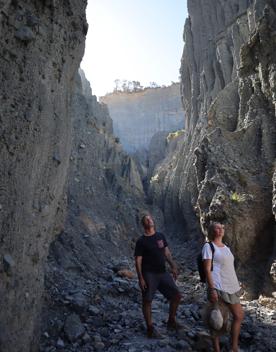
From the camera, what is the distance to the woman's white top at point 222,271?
16.2ft

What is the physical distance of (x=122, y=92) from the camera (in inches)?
2406

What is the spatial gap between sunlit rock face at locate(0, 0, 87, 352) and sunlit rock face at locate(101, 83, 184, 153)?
165ft

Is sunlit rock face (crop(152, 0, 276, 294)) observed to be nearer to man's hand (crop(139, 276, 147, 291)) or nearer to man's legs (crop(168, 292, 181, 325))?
man's legs (crop(168, 292, 181, 325))

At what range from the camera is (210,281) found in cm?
486

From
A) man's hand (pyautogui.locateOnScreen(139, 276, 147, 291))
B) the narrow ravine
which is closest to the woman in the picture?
the narrow ravine

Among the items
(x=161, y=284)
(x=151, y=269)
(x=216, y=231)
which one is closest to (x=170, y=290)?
(x=161, y=284)

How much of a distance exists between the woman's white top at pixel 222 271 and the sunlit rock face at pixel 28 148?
88.3 inches

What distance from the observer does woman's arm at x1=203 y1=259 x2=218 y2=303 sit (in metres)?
4.83

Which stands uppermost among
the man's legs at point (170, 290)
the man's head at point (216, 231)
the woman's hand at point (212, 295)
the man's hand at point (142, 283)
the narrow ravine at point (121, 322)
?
the man's head at point (216, 231)

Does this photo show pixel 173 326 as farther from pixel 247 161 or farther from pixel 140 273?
pixel 247 161

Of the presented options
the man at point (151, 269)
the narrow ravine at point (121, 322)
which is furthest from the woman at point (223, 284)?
the man at point (151, 269)

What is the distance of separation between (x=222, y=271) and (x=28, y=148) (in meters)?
2.94

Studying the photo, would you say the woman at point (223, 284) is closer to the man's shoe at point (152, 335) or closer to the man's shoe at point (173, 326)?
the man's shoe at point (152, 335)

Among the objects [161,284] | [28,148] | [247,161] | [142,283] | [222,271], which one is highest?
[28,148]
